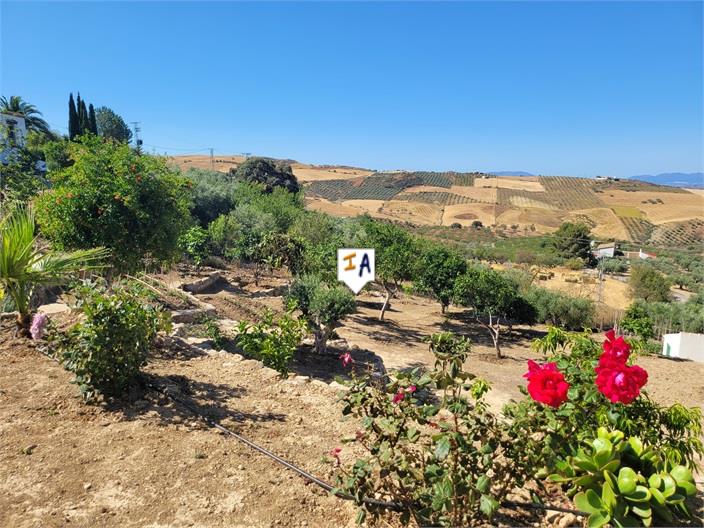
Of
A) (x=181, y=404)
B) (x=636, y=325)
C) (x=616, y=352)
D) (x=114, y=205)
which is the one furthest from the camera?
(x=636, y=325)

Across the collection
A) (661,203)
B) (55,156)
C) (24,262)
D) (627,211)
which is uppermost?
(55,156)

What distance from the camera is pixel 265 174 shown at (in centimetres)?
4394

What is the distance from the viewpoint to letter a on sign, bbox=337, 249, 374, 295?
6.68 m

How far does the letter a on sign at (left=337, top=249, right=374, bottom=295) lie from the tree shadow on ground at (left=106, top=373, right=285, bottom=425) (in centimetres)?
253

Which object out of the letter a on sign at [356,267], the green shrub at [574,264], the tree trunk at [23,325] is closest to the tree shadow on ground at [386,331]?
the letter a on sign at [356,267]

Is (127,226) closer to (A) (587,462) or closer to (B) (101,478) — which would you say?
(B) (101,478)

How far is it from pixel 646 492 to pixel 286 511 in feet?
6.80

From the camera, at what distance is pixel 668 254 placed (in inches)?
1777

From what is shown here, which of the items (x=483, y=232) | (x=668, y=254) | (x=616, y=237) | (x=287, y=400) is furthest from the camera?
(x=483, y=232)

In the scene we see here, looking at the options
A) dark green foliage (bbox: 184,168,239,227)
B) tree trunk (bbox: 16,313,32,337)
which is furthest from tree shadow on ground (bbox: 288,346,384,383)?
dark green foliage (bbox: 184,168,239,227)

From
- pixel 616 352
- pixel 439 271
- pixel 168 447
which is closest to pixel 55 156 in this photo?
pixel 439 271

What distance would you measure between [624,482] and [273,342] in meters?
4.89

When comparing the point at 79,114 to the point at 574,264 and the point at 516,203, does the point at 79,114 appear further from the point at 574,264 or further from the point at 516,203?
the point at 516,203

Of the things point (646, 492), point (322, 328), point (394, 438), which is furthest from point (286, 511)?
point (322, 328)
